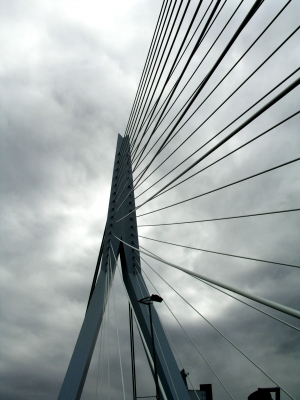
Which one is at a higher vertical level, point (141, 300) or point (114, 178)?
point (114, 178)

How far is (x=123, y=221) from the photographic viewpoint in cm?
670

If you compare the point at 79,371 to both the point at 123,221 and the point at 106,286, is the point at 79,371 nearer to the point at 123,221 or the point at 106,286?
the point at 106,286

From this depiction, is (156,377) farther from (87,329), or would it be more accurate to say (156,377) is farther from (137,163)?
(137,163)

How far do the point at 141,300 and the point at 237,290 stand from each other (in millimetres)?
3933

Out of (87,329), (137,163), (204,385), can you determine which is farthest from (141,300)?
(204,385)

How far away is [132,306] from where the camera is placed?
583 centimetres

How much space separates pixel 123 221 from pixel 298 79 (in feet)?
17.9

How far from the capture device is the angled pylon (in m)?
4.88

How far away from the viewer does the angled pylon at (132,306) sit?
4.88 meters

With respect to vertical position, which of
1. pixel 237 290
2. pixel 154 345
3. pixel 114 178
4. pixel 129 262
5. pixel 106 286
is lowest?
pixel 237 290

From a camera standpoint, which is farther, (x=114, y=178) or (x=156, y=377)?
(x=114, y=178)

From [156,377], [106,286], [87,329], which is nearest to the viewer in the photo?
[156,377]

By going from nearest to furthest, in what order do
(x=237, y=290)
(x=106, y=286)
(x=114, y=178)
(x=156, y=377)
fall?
1. (x=237, y=290)
2. (x=156, y=377)
3. (x=106, y=286)
4. (x=114, y=178)

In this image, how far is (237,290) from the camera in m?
1.65
